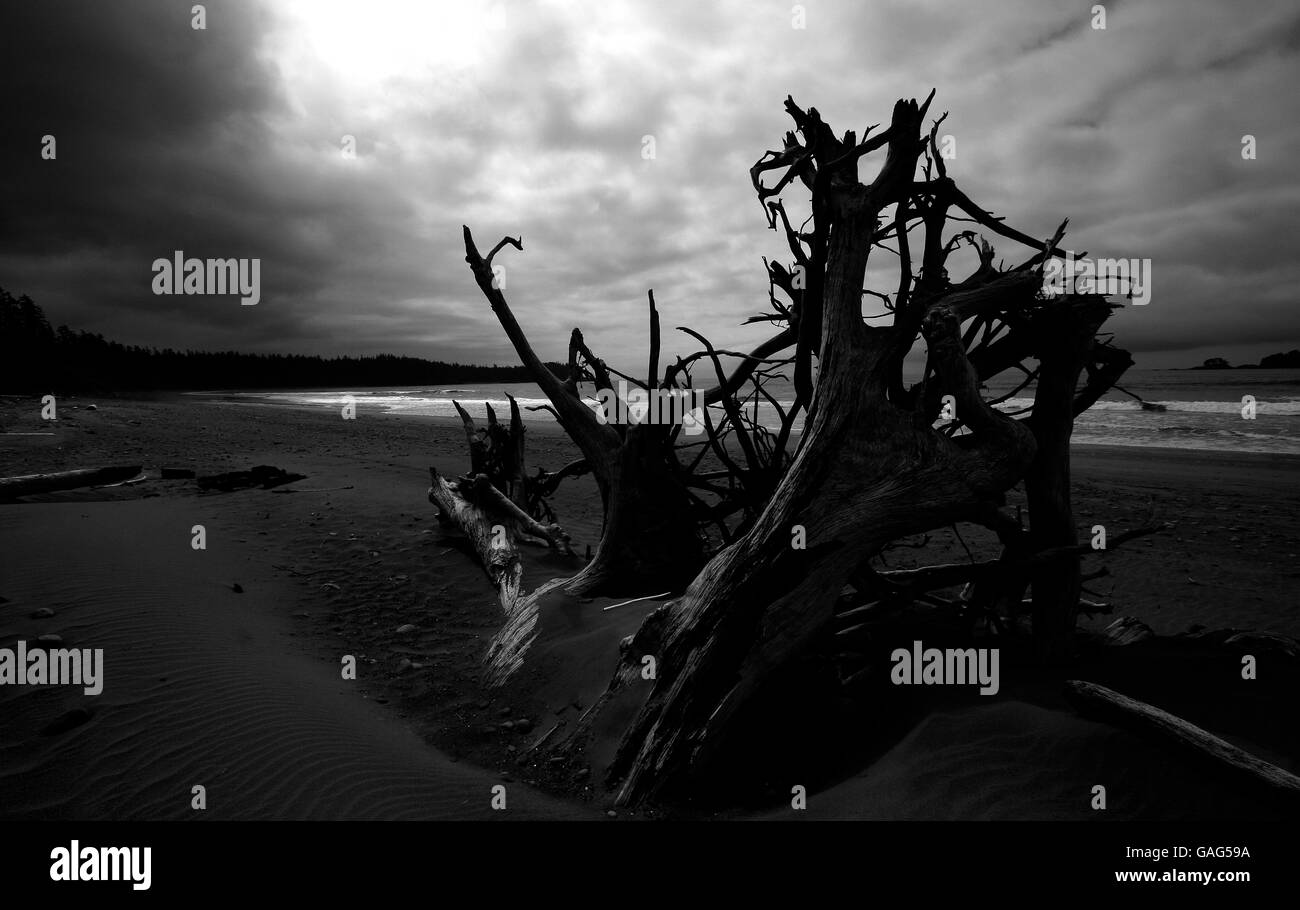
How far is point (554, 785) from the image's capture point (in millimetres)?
3574

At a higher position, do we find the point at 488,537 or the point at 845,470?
the point at 845,470

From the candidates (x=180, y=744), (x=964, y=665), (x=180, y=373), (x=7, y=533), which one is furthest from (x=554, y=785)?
(x=180, y=373)

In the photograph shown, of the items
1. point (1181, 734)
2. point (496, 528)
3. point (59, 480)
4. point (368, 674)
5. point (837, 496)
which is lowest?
point (368, 674)

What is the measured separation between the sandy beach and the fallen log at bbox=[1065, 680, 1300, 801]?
0.09m

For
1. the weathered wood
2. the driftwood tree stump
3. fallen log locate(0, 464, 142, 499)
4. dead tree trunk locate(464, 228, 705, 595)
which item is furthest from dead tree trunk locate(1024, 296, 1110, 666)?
fallen log locate(0, 464, 142, 499)

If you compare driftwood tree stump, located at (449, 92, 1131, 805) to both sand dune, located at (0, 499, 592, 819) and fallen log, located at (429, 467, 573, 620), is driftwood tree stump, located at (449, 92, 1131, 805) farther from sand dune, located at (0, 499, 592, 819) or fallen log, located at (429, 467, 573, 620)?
fallen log, located at (429, 467, 573, 620)

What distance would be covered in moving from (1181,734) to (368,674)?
5320mm

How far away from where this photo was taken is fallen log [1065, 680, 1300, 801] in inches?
95.6

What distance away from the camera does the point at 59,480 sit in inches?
409

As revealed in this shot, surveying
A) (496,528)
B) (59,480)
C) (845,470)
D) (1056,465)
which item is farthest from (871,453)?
(59,480)

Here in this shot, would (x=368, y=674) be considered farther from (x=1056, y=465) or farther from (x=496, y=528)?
(x=1056, y=465)

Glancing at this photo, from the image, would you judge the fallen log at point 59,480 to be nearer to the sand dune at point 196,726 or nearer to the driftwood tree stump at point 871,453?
the sand dune at point 196,726

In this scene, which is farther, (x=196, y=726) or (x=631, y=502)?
(x=631, y=502)
